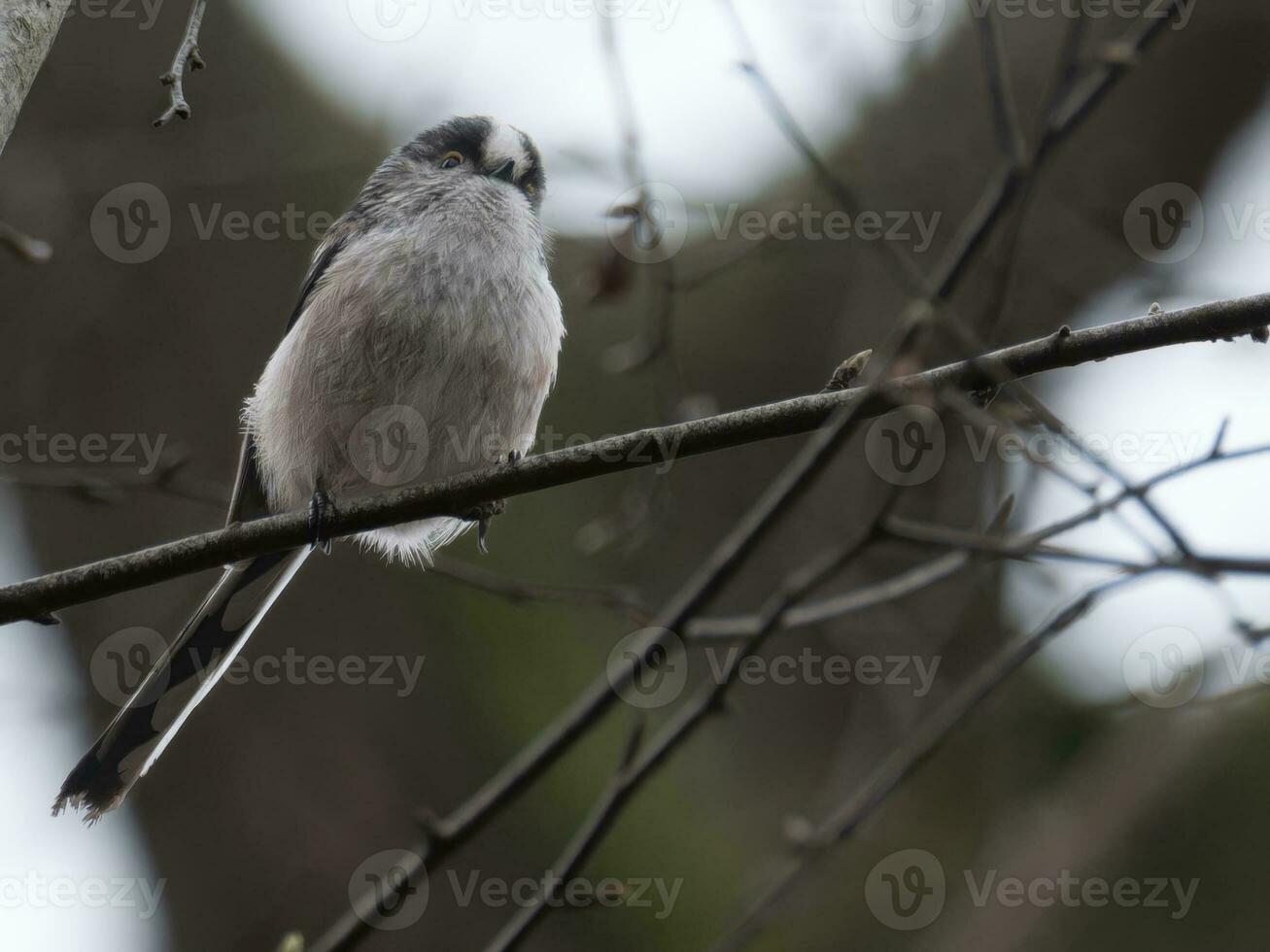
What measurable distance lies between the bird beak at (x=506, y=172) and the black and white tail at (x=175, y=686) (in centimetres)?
142

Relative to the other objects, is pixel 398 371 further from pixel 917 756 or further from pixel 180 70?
pixel 917 756

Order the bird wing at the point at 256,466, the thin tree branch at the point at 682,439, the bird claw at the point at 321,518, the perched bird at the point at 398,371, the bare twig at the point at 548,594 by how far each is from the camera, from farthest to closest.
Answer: the bird wing at the point at 256,466, the perched bird at the point at 398,371, the bare twig at the point at 548,594, the bird claw at the point at 321,518, the thin tree branch at the point at 682,439

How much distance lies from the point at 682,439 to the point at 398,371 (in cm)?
136

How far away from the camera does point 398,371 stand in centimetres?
350

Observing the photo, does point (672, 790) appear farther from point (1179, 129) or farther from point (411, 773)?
point (1179, 129)

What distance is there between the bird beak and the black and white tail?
1.42 m

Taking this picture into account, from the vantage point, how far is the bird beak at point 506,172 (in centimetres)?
405

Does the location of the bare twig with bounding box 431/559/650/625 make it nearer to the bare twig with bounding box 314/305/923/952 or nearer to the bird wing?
the bare twig with bounding box 314/305/923/952

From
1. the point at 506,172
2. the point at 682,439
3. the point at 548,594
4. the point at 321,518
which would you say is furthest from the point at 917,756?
the point at 506,172

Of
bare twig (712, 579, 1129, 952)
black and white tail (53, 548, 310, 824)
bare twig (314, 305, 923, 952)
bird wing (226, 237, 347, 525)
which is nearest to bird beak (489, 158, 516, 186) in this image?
bird wing (226, 237, 347, 525)

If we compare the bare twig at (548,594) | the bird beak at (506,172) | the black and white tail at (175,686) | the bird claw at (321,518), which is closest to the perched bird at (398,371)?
the black and white tail at (175,686)

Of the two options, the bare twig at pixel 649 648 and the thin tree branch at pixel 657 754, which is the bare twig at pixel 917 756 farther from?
the bare twig at pixel 649 648

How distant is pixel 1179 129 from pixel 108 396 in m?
5.84

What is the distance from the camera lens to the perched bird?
3.48 metres
